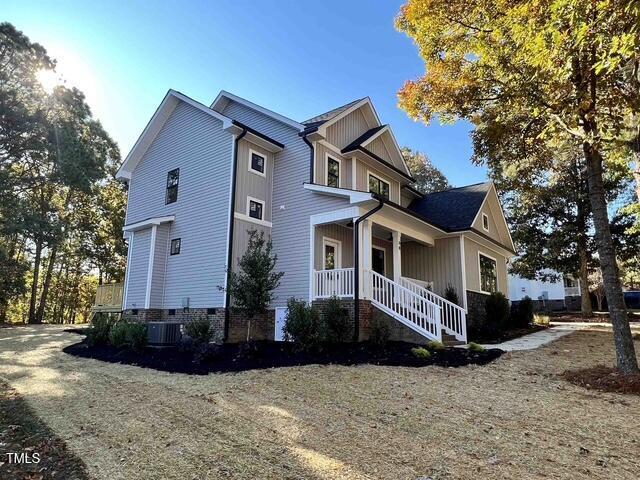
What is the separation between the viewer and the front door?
1533 centimetres

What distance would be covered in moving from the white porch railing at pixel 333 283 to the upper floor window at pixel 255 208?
114 inches

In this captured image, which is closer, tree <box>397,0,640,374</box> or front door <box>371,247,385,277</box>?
tree <box>397,0,640,374</box>

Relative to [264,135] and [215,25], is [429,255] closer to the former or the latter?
[264,135]

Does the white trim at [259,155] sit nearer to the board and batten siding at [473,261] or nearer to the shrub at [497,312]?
the board and batten siding at [473,261]

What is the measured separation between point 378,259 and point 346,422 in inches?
419

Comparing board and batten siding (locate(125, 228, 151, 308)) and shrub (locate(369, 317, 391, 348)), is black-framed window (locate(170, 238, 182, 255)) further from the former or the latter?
shrub (locate(369, 317, 391, 348))

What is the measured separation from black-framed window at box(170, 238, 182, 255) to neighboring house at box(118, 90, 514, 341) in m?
0.04

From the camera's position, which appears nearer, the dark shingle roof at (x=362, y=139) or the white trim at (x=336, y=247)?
the white trim at (x=336, y=247)

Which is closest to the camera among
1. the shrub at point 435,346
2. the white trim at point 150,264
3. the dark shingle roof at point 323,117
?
the shrub at point 435,346

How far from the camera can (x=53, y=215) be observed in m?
25.5

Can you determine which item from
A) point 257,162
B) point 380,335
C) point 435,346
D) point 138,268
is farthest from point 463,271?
point 138,268

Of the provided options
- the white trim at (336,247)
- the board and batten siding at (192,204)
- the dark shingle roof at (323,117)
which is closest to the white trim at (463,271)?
the white trim at (336,247)

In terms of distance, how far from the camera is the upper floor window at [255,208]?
43.6ft

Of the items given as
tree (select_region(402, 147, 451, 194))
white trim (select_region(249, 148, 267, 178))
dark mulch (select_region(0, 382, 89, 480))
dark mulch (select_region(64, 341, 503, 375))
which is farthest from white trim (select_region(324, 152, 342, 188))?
tree (select_region(402, 147, 451, 194))
